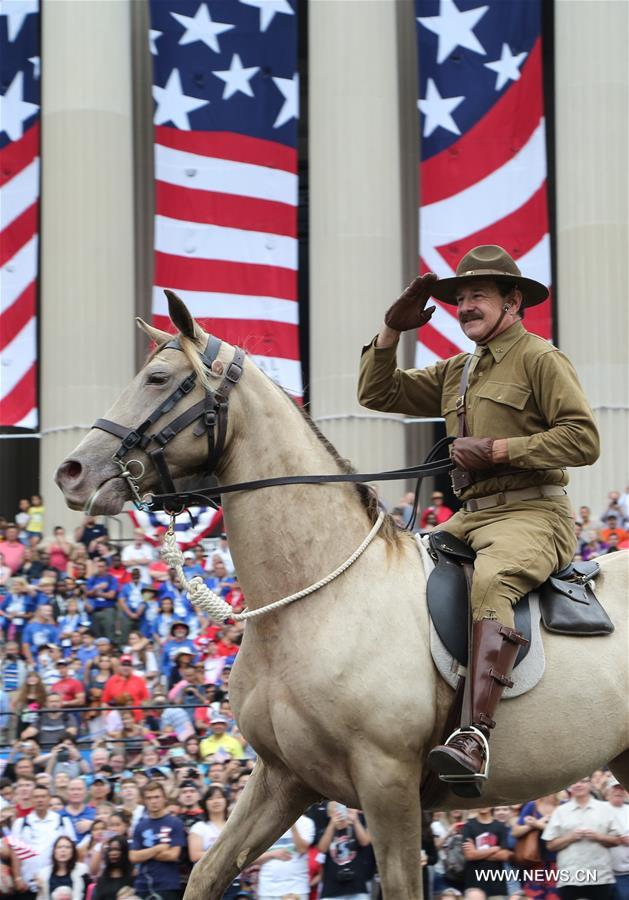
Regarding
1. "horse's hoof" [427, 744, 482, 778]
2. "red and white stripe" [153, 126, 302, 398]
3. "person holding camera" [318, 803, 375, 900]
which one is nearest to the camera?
"horse's hoof" [427, 744, 482, 778]

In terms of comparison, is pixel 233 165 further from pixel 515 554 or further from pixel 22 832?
pixel 515 554

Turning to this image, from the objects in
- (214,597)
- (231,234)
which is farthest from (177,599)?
(214,597)

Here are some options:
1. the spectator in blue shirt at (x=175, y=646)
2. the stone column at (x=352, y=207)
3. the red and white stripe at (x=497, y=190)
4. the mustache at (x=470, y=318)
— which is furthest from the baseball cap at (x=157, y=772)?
the red and white stripe at (x=497, y=190)

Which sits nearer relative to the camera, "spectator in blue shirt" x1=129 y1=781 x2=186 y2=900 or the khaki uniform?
the khaki uniform

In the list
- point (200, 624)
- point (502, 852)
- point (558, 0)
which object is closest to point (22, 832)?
point (502, 852)

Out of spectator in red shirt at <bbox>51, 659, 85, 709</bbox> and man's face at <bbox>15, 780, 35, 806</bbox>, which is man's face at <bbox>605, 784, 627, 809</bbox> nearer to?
man's face at <bbox>15, 780, 35, 806</bbox>

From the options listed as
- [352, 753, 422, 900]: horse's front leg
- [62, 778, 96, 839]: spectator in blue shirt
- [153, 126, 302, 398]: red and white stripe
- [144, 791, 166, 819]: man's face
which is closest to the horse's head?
[352, 753, 422, 900]: horse's front leg

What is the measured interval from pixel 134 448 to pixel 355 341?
58.6ft

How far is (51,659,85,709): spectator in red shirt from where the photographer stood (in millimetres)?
14461

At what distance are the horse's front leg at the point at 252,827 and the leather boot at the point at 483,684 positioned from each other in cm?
76

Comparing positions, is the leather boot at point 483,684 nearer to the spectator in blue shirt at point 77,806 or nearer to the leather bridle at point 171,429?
the leather bridle at point 171,429

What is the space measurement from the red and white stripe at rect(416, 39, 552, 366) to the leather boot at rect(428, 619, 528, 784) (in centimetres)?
1672

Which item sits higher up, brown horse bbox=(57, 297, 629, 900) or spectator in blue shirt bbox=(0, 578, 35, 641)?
brown horse bbox=(57, 297, 629, 900)
